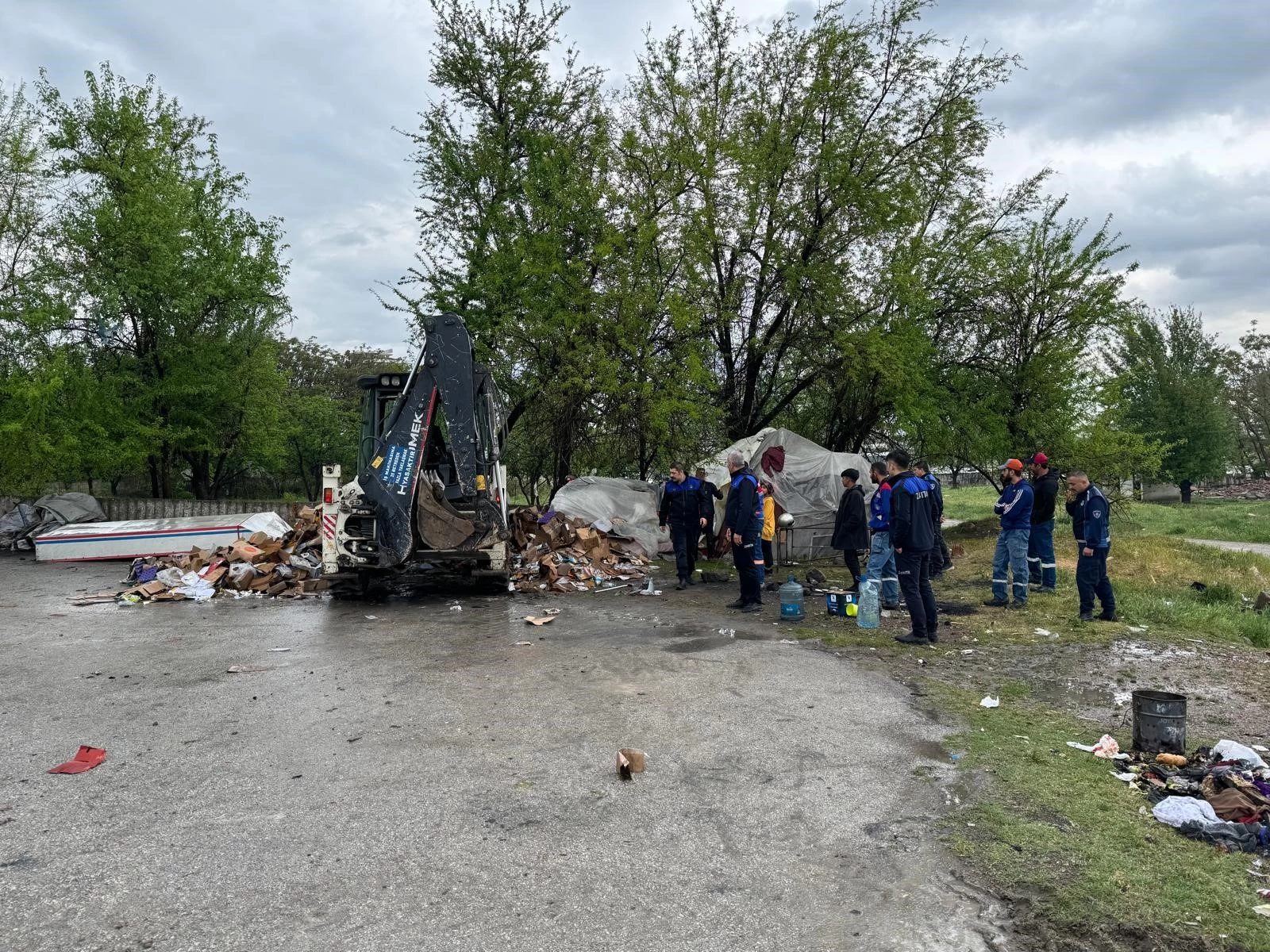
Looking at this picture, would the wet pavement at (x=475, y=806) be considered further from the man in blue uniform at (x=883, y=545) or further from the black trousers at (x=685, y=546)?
the black trousers at (x=685, y=546)

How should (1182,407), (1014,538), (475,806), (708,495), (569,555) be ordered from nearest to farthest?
1. (475,806)
2. (1014,538)
3. (708,495)
4. (569,555)
5. (1182,407)

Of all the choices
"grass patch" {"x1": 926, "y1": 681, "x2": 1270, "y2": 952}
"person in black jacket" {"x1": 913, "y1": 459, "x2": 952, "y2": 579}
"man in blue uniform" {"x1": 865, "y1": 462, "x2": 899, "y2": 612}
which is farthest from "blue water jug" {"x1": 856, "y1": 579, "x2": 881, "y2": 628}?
"grass patch" {"x1": 926, "y1": 681, "x2": 1270, "y2": 952}

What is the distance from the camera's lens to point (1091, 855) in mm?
3578

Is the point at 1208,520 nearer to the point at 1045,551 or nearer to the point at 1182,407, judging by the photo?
the point at 1182,407

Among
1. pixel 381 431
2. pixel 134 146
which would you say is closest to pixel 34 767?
pixel 381 431

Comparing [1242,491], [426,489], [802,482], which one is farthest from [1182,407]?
[426,489]

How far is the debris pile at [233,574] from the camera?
11.9 meters

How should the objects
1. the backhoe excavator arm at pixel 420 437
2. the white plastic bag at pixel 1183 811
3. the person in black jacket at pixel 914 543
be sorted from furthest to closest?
the backhoe excavator arm at pixel 420 437, the person in black jacket at pixel 914 543, the white plastic bag at pixel 1183 811

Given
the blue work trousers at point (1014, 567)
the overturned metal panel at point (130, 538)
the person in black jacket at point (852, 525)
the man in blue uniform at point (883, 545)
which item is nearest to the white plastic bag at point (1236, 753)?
the man in blue uniform at point (883, 545)

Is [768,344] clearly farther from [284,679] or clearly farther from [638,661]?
[284,679]

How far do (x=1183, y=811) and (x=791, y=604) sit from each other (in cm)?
574

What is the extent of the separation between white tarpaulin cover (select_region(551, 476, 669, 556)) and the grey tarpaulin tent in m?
1.45

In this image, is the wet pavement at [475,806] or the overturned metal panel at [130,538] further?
the overturned metal panel at [130,538]

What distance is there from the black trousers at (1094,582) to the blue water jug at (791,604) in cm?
318
